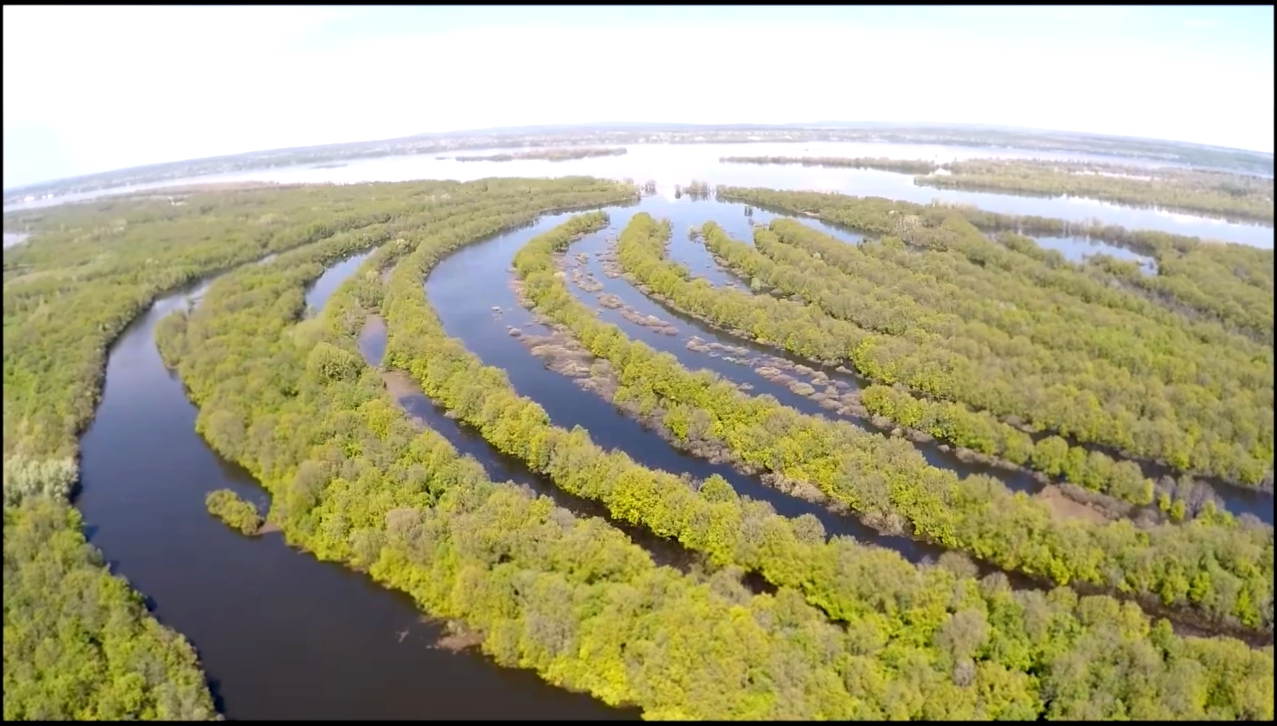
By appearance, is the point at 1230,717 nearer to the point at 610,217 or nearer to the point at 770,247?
the point at 770,247

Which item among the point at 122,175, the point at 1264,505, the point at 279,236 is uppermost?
the point at 122,175

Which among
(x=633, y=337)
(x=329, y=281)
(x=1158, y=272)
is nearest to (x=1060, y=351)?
(x=1158, y=272)

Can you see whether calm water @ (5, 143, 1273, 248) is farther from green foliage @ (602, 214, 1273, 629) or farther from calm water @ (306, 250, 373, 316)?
green foliage @ (602, 214, 1273, 629)

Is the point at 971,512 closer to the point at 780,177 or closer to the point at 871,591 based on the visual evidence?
the point at 871,591

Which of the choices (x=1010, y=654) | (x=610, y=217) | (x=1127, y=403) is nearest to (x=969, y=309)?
(x=1127, y=403)

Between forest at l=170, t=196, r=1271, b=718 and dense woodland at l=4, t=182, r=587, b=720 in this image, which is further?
forest at l=170, t=196, r=1271, b=718

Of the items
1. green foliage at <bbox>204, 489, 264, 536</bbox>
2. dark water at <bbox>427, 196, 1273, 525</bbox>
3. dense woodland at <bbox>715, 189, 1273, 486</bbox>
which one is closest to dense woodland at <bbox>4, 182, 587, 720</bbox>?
green foliage at <bbox>204, 489, 264, 536</bbox>

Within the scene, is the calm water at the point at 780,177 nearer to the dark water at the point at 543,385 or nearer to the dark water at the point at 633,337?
the dark water at the point at 633,337
